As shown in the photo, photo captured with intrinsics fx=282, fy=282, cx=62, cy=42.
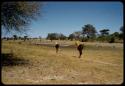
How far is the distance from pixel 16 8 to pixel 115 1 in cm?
912

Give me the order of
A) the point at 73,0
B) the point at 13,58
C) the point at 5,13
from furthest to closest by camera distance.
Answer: the point at 13,58 < the point at 5,13 < the point at 73,0

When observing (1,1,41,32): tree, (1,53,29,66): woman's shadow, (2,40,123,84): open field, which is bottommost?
(2,40,123,84): open field

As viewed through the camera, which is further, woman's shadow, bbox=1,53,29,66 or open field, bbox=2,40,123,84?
woman's shadow, bbox=1,53,29,66

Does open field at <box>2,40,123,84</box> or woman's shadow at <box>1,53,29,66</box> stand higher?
woman's shadow at <box>1,53,29,66</box>

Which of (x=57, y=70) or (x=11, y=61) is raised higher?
(x=11, y=61)

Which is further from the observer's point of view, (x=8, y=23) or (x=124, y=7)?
(x=8, y=23)

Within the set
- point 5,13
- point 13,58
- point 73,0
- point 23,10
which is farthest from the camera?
point 13,58

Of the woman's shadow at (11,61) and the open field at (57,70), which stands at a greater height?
the woman's shadow at (11,61)

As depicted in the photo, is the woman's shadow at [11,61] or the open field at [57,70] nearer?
the open field at [57,70]

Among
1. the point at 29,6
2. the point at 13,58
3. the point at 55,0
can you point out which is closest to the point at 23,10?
the point at 29,6

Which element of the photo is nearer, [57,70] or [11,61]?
[57,70]

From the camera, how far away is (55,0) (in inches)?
231

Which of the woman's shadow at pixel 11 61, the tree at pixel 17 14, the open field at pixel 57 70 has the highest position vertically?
the tree at pixel 17 14

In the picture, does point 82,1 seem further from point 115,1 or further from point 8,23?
point 8,23
